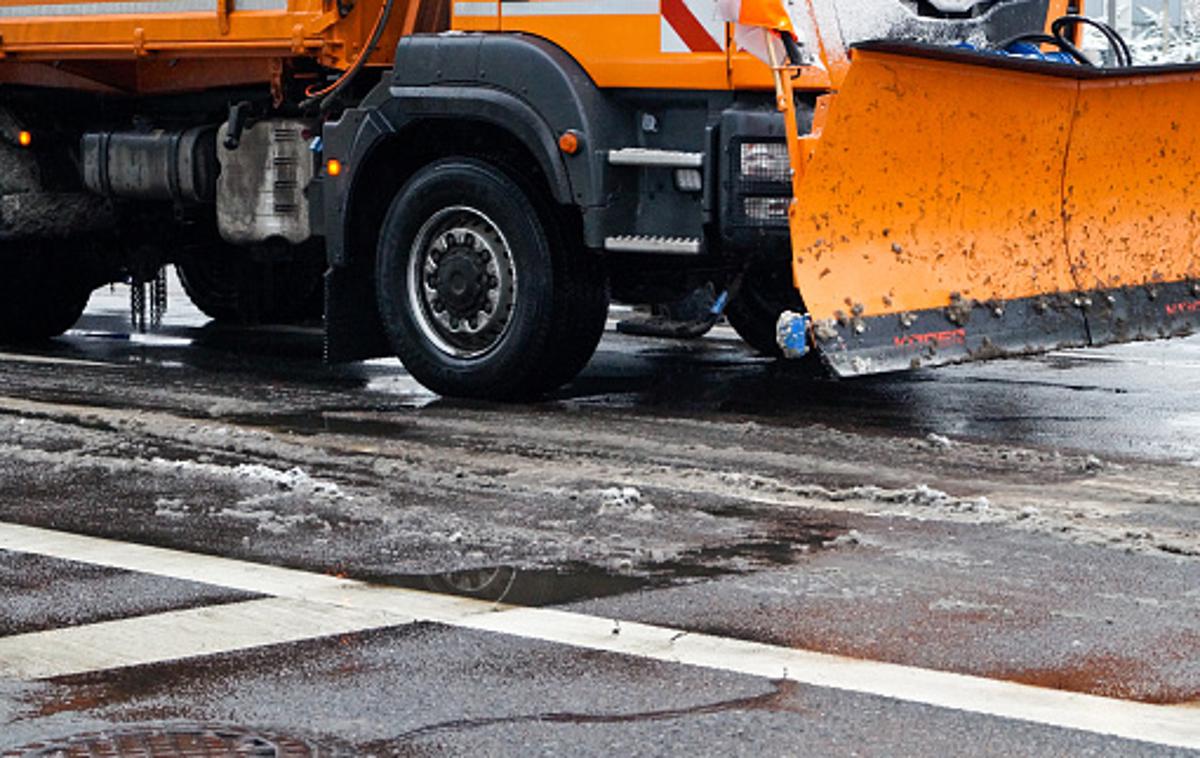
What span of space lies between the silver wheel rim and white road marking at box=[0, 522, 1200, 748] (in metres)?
3.50

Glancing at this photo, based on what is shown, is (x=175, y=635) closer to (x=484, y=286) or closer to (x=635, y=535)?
(x=635, y=535)

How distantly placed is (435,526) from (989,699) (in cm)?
238

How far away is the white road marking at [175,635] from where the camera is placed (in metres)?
5.03

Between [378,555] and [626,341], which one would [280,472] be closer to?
[378,555]

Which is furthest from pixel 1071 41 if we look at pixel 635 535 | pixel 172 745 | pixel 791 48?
pixel 172 745

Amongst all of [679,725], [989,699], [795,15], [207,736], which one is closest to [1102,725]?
[989,699]

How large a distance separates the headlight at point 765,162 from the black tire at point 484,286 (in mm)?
1129

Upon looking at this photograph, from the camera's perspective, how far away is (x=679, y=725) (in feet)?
14.7

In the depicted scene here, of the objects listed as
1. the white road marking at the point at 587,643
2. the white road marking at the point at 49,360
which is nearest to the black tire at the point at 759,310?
the white road marking at the point at 49,360

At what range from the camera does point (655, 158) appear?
904 cm

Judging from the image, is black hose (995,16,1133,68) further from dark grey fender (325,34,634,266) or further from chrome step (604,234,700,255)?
dark grey fender (325,34,634,266)

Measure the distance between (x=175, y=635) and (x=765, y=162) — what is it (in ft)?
13.1

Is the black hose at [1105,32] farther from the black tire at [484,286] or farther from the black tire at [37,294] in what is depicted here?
the black tire at [37,294]

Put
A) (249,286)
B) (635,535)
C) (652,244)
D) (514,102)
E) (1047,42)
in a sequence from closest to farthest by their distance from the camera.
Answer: (635,535) → (652,244) → (514,102) → (1047,42) → (249,286)
